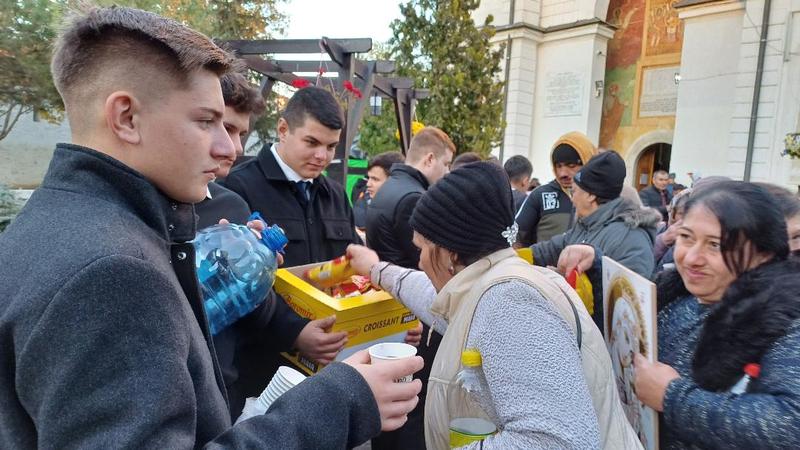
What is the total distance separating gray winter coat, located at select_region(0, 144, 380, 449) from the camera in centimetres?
76

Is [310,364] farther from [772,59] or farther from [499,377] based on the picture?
[772,59]

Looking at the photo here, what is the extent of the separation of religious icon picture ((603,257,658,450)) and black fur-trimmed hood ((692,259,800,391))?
17cm

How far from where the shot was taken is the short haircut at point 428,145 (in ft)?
13.6

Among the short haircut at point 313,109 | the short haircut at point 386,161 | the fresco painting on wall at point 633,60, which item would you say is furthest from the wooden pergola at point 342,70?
the fresco painting on wall at point 633,60

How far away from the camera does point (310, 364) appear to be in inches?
85.3

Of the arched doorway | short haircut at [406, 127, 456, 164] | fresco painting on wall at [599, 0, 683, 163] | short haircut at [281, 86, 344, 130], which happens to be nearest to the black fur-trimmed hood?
short haircut at [281, 86, 344, 130]

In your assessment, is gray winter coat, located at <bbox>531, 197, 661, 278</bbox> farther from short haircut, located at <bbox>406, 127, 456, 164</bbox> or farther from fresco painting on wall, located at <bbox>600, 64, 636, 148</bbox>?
fresco painting on wall, located at <bbox>600, 64, 636, 148</bbox>

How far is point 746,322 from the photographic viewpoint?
4.98 ft

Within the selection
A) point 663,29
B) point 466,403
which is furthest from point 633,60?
point 466,403

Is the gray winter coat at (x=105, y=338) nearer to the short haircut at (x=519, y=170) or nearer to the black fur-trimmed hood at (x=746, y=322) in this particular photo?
the black fur-trimmed hood at (x=746, y=322)

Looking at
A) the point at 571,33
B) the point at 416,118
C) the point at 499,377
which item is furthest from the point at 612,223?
the point at 571,33

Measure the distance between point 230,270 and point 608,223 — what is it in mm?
2531

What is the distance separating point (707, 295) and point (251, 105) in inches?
87.9

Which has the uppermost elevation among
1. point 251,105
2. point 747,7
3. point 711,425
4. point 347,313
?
point 747,7
